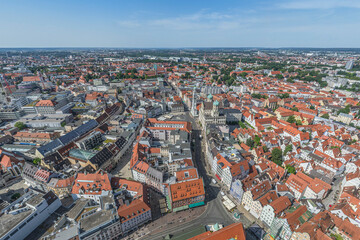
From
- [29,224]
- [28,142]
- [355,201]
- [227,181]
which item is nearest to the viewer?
[29,224]

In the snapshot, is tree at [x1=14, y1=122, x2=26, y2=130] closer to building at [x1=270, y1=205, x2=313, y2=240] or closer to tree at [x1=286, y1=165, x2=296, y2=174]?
building at [x1=270, y1=205, x2=313, y2=240]

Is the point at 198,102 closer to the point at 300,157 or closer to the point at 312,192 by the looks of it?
the point at 300,157

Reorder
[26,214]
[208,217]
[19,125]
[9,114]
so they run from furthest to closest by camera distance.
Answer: [9,114] < [19,125] < [208,217] < [26,214]

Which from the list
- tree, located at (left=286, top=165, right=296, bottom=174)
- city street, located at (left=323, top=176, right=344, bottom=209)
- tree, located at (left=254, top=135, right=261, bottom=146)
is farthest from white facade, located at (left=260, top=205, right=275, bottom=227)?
tree, located at (left=254, top=135, right=261, bottom=146)

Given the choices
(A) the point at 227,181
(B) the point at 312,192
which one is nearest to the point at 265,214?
(A) the point at 227,181

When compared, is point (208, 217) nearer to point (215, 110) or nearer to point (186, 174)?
point (186, 174)

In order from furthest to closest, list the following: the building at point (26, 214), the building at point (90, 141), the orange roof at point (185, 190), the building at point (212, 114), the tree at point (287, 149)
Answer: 1. the building at point (212, 114)
2. the building at point (90, 141)
3. the tree at point (287, 149)
4. the orange roof at point (185, 190)
5. the building at point (26, 214)

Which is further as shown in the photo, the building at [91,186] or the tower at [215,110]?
the tower at [215,110]

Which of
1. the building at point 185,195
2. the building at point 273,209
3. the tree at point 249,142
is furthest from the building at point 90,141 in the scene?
the building at point 273,209

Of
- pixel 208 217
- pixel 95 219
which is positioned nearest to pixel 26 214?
pixel 95 219

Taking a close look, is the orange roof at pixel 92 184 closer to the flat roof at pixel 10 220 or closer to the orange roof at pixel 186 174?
the flat roof at pixel 10 220

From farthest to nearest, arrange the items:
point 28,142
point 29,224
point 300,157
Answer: point 28,142 < point 300,157 < point 29,224
